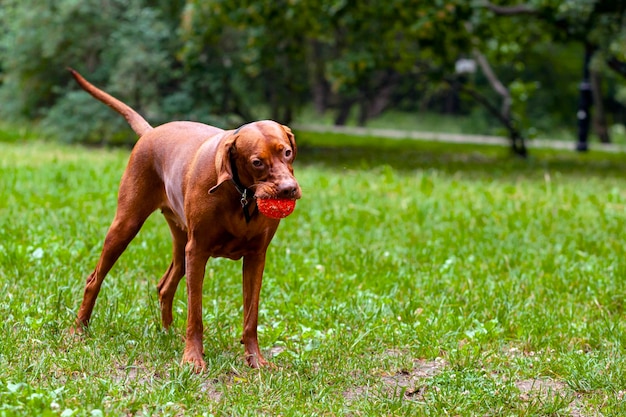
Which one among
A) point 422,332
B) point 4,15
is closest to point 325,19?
point 4,15

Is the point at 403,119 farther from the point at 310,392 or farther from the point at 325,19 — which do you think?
the point at 310,392

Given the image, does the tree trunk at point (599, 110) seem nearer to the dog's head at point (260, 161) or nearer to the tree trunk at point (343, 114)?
the tree trunk at point (343, 114)

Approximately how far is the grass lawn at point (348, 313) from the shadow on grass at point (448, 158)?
4481mm

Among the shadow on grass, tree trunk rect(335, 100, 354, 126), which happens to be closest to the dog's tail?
the shadow on grass

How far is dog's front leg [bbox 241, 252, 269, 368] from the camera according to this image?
3.95 metres

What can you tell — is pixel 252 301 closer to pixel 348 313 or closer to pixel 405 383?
pixel 405 383

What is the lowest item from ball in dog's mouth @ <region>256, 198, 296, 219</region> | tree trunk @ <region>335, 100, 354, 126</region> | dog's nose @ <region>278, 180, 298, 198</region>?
tree trunk @ <region>335, 100, 354, 126</region>

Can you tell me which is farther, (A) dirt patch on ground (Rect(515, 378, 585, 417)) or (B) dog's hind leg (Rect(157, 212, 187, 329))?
(B) dog's hind leg (Rect(157, 212, 187, 329))

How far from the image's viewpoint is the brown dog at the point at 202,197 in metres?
3.53

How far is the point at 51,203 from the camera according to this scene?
780 cm

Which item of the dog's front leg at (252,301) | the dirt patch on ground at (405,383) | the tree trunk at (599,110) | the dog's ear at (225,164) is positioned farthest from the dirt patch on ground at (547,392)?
the tree trunk at (599,110)

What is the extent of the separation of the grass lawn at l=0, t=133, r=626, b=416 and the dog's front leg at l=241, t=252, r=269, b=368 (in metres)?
0.09

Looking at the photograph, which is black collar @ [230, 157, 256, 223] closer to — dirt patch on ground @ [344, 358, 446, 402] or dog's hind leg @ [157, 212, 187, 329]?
dog's hind leg @ [157, 212, 187, 329]

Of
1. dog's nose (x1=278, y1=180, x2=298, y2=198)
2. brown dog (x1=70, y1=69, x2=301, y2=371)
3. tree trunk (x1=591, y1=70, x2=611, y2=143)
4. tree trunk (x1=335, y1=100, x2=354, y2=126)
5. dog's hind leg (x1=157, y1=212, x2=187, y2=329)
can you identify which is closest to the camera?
dog's nose (x1=278, y1=180, x2=298, y2=198)
